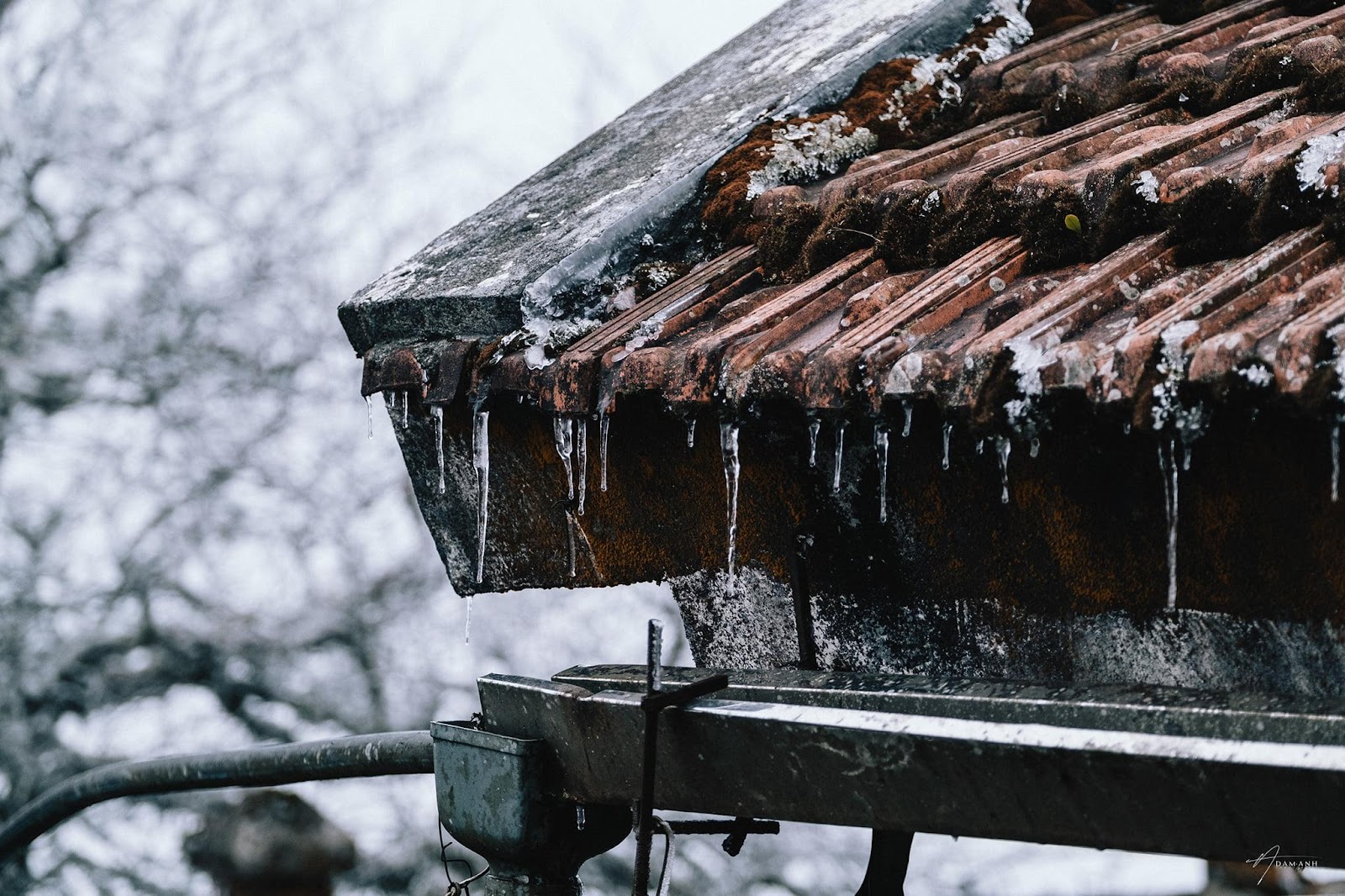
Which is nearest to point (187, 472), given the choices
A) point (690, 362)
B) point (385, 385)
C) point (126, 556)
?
point (126, 556)

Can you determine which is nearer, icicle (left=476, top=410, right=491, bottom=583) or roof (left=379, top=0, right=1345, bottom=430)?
roof (left=379, top=0, right=1345, bottom=430)

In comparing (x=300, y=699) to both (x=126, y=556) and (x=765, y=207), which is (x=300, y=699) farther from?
(x=765, y=207)

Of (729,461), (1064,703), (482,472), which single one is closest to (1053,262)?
(729,461)

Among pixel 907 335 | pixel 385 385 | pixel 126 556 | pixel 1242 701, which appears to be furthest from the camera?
pixel 126 556

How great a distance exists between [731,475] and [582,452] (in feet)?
0.96

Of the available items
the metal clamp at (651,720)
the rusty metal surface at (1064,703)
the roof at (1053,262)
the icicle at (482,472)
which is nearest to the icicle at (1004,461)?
the roof at (1053,262)

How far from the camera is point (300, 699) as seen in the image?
10.5 m

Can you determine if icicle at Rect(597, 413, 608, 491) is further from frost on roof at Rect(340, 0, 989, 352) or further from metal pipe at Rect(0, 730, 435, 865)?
metal pipe at Rect(0, 730, 435, 865)

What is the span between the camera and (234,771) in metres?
2.73

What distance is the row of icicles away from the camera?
1.42m

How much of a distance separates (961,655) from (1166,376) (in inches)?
27.6

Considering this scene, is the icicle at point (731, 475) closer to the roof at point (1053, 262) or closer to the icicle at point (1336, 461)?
the roof at point (1053, 262)

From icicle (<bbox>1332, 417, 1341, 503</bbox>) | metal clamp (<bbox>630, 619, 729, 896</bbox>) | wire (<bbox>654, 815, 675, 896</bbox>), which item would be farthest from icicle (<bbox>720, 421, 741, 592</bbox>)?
icicle (<bbox>1332, 417, 1341, 503</bbox>)
